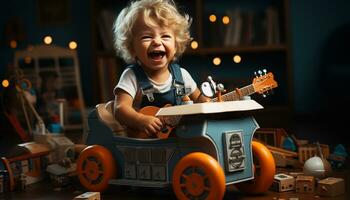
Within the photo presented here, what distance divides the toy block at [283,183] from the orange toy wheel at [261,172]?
6 centimetres

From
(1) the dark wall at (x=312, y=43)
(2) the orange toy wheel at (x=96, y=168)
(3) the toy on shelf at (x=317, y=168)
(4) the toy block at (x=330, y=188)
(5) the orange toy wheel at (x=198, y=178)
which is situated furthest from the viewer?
(1) the dark wall at (x=312, y=43)

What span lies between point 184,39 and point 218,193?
56 centimetres

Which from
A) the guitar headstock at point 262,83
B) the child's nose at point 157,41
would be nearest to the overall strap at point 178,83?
the child's nose at point 157,41

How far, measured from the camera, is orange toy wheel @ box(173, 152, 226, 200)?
1.33 meters

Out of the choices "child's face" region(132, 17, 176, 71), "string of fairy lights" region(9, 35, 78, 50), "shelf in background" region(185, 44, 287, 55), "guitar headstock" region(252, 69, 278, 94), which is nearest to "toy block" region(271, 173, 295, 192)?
"guitar headstock" region(252, 69, 278, 94)

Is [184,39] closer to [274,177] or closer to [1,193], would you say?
[274,177]

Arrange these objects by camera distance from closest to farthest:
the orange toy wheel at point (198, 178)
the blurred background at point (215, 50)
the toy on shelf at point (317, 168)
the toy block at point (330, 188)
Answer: the orange toy wheel at point (198, 178)
the toy block at point (330, 188)
the toy on shelf at point (317, 168)
the blurred background at point (215, 50)

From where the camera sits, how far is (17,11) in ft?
12.1

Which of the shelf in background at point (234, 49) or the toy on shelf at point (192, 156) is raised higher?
the shelf in background at point (234, 49)

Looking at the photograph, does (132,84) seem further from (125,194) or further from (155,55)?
(125,194)

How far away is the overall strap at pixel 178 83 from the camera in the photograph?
5.39 feet

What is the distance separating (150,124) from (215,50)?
6.30 ft

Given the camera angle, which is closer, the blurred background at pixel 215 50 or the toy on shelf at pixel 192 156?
the toy on shelf at pixel 192 156

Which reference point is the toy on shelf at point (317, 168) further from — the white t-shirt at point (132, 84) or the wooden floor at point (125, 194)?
the white t-shirt at point (132, 84)
